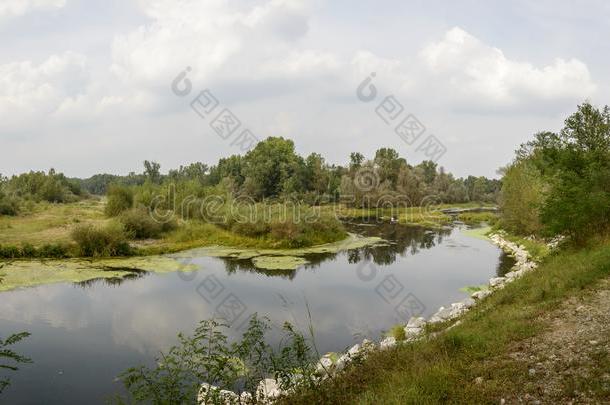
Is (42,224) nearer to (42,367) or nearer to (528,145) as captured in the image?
(42,367)

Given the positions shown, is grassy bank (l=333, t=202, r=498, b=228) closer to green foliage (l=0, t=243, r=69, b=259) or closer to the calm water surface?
the calm water surface

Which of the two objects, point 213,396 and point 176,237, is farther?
point 176,237

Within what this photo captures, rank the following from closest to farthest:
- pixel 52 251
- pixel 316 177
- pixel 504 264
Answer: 1. pixel 52 251
2. pixel 504 264
3. pixel 316 177

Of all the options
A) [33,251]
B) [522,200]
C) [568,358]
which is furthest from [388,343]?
[522,200]

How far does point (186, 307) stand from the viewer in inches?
657

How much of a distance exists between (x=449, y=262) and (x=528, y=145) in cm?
1846

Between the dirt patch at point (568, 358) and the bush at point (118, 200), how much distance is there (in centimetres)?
3778

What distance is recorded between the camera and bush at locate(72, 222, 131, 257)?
25109mm

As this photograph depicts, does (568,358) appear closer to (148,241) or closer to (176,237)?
(148,241)

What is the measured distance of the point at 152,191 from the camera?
42.9m

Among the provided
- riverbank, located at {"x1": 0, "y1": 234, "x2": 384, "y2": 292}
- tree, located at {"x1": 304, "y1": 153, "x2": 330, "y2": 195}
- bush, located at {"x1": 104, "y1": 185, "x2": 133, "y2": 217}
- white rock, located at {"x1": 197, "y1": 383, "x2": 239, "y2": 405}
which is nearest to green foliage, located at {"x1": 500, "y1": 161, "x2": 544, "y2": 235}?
riverbank, located at {"x1": 0, "y1": 234, "x2": 384, "y2": 292}

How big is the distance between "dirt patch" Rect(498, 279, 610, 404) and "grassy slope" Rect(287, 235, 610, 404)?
106 millimetres

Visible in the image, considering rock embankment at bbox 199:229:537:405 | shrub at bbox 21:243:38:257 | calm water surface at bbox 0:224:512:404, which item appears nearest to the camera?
rock embankment at bbox 199:229:537:405

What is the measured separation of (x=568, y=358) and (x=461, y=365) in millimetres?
1607
